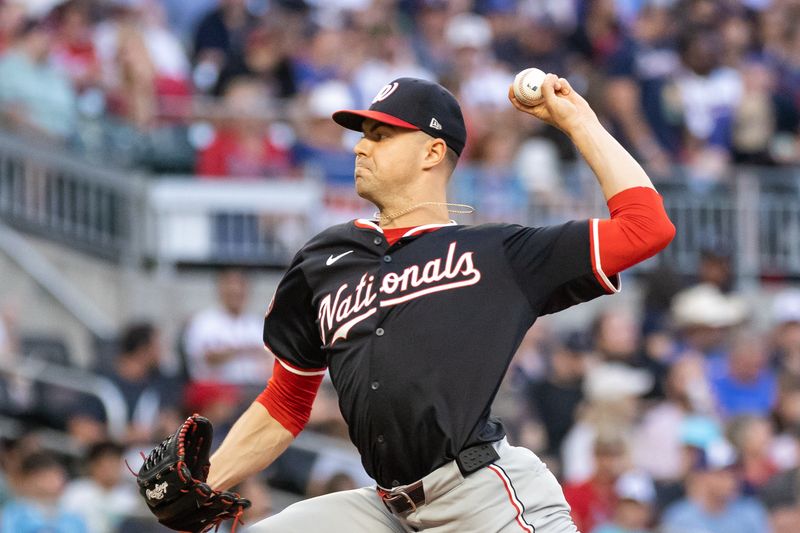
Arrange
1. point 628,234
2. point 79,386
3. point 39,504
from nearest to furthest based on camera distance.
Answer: point 628,234
point 39,504
point 79,386

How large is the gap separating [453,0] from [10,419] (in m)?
6.78

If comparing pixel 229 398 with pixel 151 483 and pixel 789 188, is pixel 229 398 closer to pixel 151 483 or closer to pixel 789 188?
pixel 151 483

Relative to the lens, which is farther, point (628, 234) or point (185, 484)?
point (185, 484)

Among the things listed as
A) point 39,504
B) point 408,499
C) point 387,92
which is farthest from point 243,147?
point 408,499

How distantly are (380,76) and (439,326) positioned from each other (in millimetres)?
8320

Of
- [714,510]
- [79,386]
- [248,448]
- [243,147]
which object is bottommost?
[714,510]

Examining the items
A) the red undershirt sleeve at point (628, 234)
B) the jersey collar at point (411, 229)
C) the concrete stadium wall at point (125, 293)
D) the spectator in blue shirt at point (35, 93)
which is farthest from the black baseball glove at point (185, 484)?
the spectator in blue shirt at point (35, 93)

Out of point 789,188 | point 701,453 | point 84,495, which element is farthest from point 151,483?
point 789,188

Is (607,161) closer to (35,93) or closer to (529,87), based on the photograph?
(529,87)

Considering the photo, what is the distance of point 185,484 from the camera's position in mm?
4410

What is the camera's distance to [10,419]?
9414 mm

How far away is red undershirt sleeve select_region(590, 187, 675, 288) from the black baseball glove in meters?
1.23

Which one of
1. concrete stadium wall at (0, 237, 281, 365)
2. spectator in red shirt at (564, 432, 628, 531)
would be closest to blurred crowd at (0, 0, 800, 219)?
concrete stadium wall at (0, 237, 281, 365)

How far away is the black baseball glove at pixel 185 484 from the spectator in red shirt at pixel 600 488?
13.7 feet
